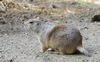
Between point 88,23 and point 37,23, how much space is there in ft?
12.1

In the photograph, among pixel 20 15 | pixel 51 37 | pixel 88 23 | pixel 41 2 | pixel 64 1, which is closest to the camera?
pixel 51 37

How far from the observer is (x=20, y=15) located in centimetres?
893

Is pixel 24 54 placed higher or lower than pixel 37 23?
lower

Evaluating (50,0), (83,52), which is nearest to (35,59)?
(83,52)

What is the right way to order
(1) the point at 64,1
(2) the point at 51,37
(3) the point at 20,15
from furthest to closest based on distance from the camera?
1. (1) the point at 64,1
2. (3) the point at 20,15
3. (2) the point at 51,37

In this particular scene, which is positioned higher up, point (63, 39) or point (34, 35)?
point (63, 39)

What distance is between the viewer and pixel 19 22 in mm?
8273

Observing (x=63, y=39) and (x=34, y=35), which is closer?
(x=63, y=39)

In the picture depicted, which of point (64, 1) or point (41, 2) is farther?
point (64, 1)

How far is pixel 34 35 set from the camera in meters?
6.94

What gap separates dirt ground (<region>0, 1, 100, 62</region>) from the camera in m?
4.62

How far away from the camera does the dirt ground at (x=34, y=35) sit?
15.1 ft

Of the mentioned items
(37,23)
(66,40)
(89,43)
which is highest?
(37,23)

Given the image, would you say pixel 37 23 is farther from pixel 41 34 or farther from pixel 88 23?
pixel 88 23
